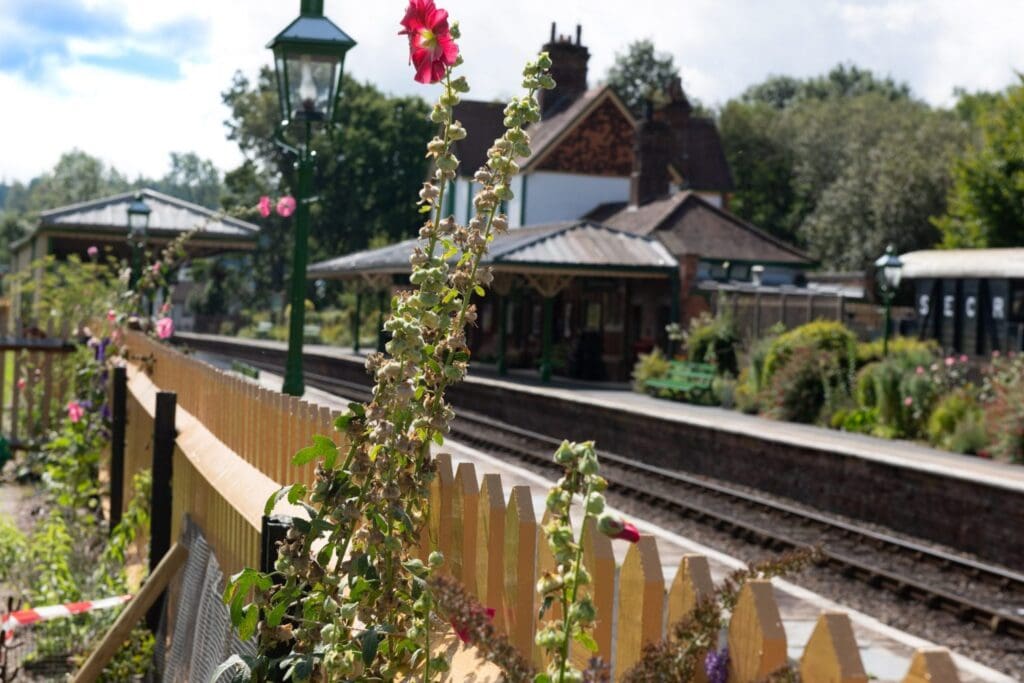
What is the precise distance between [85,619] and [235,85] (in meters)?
80.7

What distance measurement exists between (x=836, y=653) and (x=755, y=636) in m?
0.20

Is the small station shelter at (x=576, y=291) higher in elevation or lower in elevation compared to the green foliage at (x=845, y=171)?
lower

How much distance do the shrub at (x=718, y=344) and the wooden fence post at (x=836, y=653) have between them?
2658 centimetres

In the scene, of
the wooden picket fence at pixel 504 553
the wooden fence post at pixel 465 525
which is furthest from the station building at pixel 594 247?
the wooden fence post at pixel 465 525

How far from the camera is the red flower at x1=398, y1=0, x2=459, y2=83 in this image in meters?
3.16

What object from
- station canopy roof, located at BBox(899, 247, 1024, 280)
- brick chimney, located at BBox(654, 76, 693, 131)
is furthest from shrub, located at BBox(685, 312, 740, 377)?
brick chimney, located at BBox(654, 76, 693, 131)

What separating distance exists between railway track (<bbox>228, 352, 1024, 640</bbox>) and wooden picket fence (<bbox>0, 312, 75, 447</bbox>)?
252 inches

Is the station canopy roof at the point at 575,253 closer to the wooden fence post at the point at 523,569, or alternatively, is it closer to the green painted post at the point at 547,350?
the green painted post at the point at 547,350

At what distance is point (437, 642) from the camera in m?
3.33

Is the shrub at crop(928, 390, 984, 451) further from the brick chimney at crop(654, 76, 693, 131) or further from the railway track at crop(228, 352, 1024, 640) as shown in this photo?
the brick chimney at crop(654, 76, 693, 131)

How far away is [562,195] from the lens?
4412cm

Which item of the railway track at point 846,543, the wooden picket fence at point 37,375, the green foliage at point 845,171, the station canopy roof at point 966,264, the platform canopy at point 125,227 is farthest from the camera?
the green foliage at point 845,171

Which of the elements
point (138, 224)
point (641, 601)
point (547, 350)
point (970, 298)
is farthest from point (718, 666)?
point (547, 350)

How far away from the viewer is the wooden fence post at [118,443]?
399 inches
